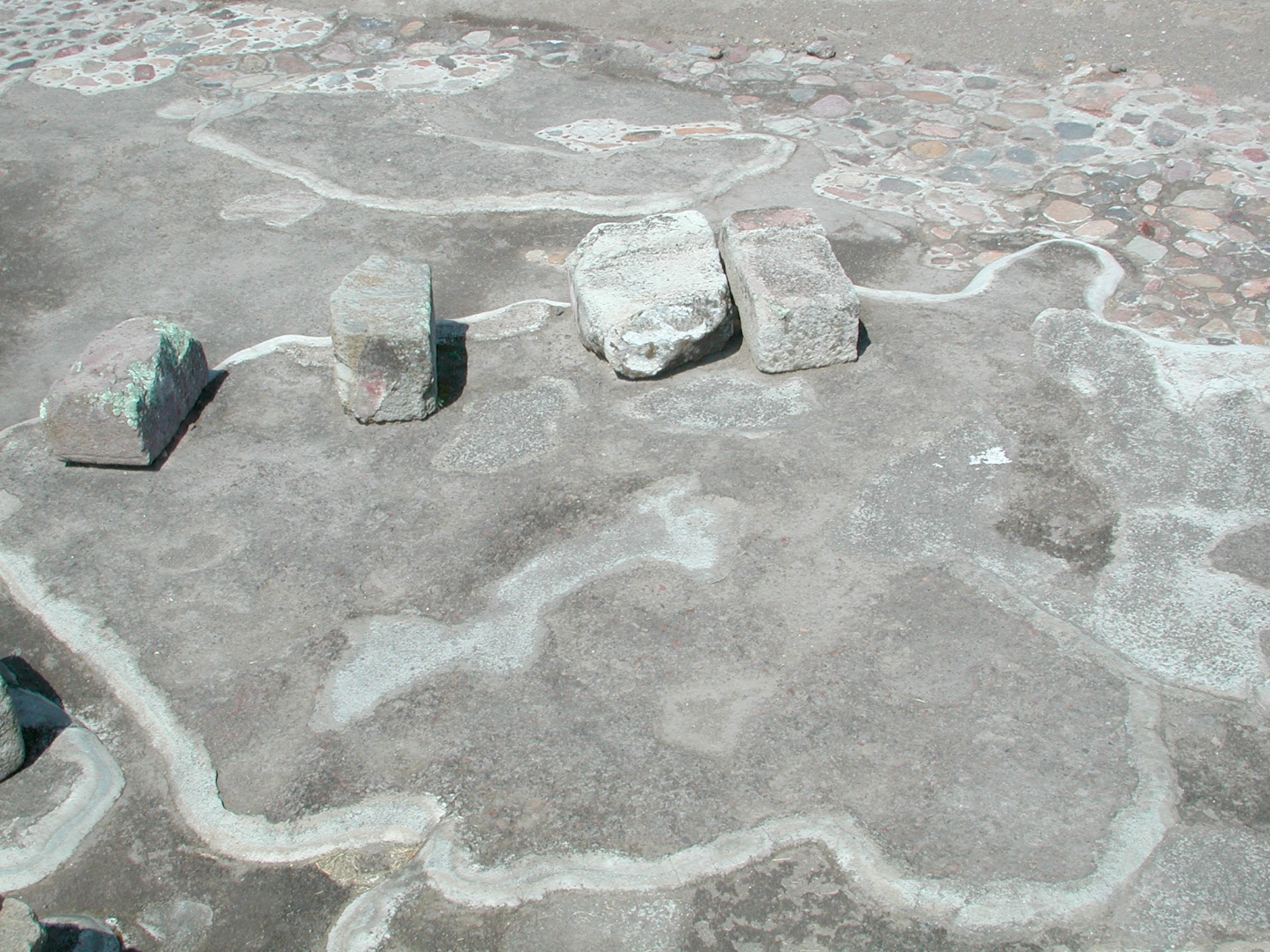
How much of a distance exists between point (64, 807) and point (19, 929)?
2.14ft

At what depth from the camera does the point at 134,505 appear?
3.90 meters

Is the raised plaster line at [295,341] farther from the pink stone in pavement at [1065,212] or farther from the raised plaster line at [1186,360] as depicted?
the pink stone in pavement at [1065,212]

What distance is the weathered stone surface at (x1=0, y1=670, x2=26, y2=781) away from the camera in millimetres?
2924

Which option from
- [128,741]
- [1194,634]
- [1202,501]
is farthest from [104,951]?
[1202,501]

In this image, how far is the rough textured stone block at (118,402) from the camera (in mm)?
3898

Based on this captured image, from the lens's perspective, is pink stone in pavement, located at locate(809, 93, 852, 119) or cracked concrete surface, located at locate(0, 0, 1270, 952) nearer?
cracked concrete surface, located at locate(0, 0, 1270, 952)

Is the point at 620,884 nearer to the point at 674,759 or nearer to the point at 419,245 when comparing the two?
the point at 674,759

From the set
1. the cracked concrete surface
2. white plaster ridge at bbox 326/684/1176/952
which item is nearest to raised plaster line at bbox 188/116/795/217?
the cracked concrete surface

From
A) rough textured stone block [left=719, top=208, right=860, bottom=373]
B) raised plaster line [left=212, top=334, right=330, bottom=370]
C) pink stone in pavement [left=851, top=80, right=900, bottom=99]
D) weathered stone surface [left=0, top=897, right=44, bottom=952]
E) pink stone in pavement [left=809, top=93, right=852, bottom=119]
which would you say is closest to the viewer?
weathered stone surface [left=0, top=897, right=44, bottom=952]

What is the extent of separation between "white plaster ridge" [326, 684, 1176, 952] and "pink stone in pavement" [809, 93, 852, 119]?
436 cm

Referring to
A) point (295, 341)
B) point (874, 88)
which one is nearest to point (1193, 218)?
point (874, 88)

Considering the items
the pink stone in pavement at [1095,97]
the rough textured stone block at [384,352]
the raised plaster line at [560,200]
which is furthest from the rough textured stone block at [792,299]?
the pink stone in pavement at [1095,97]

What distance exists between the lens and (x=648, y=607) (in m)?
3.43

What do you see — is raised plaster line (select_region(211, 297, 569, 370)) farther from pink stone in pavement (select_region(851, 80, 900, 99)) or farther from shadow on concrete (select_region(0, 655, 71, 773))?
pink stone in pavement (select_region(851, 80, 900, 99))
